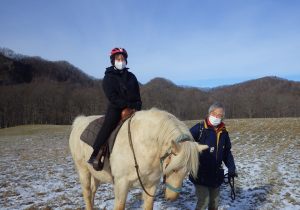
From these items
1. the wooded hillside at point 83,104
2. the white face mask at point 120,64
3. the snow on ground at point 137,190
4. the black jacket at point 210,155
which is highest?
the wooded hillside at point 83,104

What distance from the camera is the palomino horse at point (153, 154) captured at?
3381mm

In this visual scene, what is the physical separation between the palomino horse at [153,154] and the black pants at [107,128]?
161mm

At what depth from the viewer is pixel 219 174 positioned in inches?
172

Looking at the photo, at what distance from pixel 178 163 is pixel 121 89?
5.08 feet

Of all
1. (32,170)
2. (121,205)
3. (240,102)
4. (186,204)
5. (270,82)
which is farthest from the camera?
(270,82)

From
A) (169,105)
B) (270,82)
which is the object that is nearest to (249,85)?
(270,82)

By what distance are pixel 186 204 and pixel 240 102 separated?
103 metres

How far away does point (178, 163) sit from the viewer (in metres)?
3.32

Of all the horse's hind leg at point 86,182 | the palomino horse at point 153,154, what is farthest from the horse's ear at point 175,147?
the horse's hind leg at point 86,182

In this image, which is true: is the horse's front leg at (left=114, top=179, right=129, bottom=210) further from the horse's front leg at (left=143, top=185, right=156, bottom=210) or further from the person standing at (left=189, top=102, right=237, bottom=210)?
the person standing at (left=189, top=102, right=237, bottom=210)

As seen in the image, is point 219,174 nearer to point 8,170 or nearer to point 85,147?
point 85,147

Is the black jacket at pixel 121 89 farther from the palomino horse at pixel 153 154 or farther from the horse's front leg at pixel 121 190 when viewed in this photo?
the horse's front leg at pixel 121 190

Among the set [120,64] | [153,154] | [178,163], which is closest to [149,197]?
[153,154]

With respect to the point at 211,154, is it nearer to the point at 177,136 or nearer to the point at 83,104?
the point at 177,136
